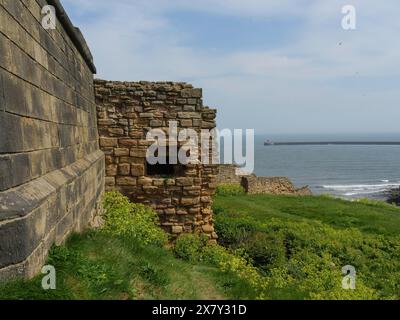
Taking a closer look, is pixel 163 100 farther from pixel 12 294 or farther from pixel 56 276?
pixel 12 294

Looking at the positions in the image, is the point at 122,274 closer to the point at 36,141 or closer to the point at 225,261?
the point at 36,141

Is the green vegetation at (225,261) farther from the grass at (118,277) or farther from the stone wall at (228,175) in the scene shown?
the stone wall at (228,175)

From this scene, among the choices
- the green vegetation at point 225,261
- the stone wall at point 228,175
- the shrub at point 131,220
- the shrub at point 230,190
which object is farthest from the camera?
the stone wall at point 228,175

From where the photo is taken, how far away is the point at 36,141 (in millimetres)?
4230

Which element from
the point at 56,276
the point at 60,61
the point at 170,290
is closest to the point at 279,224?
the point at 170,290

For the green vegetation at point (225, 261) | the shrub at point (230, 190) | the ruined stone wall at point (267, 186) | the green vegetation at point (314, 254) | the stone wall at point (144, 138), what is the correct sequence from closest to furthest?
1. the green vegetation at point (225, 261)
2. the green vegetation at point (314, 254)
3. the stone wall at point (144, 138)
4. the shrub at point (230, 190)
5. the ruined stone wall at point (267, 186)

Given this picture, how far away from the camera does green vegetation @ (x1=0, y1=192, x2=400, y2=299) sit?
446 cm

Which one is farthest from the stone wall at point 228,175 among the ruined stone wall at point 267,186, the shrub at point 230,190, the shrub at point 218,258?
the shrub at point 218,258

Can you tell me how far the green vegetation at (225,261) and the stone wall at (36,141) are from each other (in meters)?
0.31

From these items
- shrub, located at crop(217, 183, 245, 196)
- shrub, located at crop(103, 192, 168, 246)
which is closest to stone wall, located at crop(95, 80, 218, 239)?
shrub, located at crop(103, 192, 168, 246)

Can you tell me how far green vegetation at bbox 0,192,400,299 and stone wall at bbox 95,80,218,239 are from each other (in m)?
0.41

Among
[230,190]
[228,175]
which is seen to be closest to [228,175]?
[228,175]

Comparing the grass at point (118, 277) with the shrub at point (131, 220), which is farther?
the shrub at point (131, 220)

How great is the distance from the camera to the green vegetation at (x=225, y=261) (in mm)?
4465
